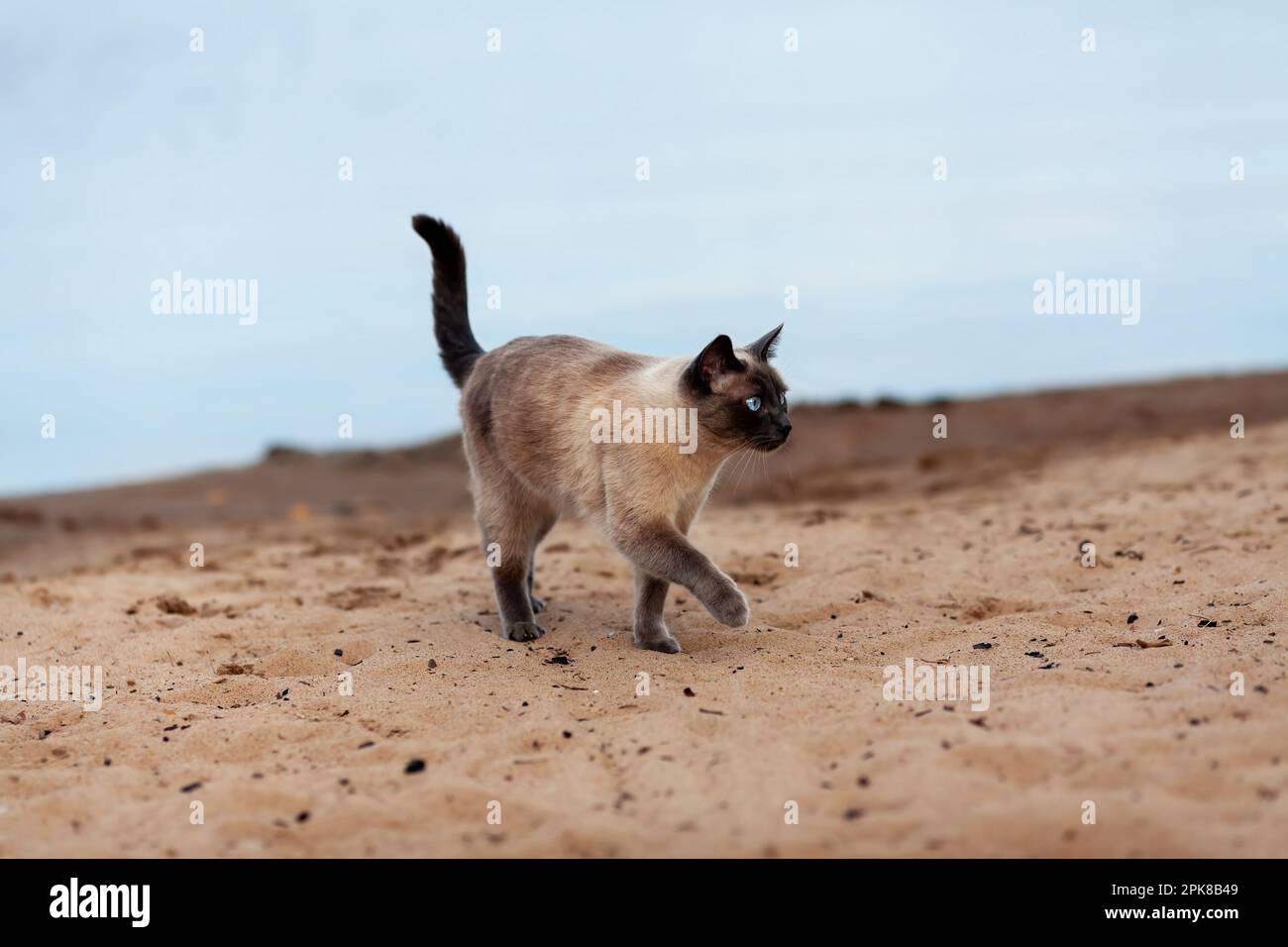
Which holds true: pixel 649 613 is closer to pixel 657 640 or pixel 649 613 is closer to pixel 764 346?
pixel 657 640

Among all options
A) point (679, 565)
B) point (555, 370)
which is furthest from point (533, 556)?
point (679, 565)

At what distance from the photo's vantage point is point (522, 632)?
558cm

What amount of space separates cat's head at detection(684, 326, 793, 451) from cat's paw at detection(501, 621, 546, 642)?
4.69ft

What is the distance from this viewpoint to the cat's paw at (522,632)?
5.57m

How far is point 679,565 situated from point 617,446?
0.65 m

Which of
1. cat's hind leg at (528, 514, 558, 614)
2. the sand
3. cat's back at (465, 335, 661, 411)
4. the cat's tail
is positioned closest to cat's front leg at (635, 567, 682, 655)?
the sand

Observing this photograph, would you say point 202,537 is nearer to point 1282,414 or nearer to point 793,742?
point 793,742

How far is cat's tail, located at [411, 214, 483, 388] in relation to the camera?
629 cm

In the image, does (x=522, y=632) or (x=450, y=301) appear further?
(x=450, y=301)

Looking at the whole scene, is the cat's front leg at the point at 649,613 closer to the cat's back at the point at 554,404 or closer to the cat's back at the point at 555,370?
the cat's back at the point at 554,404

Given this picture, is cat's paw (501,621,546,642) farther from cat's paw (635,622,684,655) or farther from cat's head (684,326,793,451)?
cat's head (684,326,793,451)

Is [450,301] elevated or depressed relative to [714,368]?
elevated

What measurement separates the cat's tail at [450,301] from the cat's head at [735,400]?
179 centimetres
